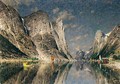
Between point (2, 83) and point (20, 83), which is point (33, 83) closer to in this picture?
point (20, 83)

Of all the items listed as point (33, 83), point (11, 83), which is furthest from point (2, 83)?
point (33, 83)

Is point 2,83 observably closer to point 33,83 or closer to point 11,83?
point 11,83

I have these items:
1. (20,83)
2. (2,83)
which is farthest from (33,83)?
(2,83)
